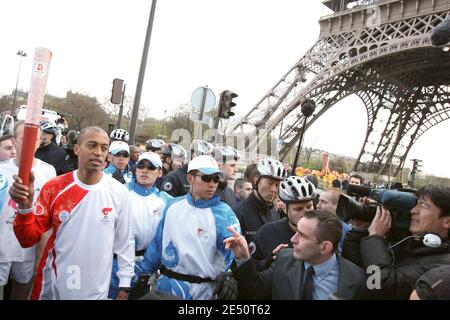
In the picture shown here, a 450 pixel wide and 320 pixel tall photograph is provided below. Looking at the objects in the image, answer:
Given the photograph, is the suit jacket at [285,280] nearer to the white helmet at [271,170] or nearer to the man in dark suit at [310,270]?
the man in dark suit at [310,270]

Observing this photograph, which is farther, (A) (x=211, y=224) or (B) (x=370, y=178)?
(B) (x=370, y=178)

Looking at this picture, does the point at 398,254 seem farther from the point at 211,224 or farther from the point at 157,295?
the point at 157,295

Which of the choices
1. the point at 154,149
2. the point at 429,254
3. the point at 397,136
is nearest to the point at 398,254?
the point at 429,254

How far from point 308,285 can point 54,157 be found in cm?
464

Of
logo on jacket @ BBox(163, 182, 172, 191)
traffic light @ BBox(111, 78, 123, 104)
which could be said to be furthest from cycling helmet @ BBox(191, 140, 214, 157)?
traffic light @ BBox(111, 78, 123, 104)

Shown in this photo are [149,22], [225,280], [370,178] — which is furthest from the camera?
[370,178]

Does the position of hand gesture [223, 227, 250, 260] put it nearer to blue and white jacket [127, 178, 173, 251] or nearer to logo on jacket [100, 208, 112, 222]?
Answer: logo on jacket [100, 208, 112, 222]

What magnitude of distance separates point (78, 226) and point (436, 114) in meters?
35.6

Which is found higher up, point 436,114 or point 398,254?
point 436,114

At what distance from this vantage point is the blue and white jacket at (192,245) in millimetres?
2512

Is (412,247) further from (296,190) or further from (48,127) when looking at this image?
(48,127)

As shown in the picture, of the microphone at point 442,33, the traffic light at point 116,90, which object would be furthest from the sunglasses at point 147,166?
the traffic light at point 116,90

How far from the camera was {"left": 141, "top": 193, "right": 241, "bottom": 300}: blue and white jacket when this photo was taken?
2.51 meters
